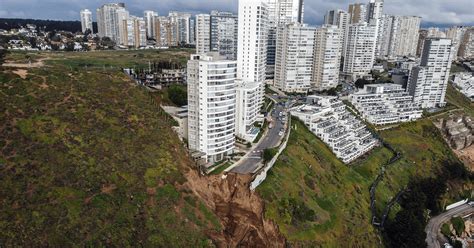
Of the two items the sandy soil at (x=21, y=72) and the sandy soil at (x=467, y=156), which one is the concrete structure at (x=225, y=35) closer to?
the sandy soil at (x=21, y=72)

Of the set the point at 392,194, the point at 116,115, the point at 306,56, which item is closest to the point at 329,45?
the point at 306,56

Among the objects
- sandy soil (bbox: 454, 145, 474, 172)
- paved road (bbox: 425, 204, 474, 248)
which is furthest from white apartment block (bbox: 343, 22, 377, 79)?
paved road (bbox: 425, 204, 474, 248)

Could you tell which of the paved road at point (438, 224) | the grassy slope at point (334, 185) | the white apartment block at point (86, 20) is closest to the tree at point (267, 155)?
the grassy slope at point (334, 185)

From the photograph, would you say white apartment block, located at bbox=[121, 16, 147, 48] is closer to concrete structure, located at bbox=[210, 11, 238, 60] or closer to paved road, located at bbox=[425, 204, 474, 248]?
concrete structure, located at bbox=[210, 11, 238, 60]

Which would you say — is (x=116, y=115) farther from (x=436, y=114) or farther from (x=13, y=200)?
(x=436, y=114)

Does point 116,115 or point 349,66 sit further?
point 349,66

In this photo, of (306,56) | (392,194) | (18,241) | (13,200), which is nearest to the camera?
(18,241)

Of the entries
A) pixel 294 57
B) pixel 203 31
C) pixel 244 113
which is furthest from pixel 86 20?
pixel 244 113
